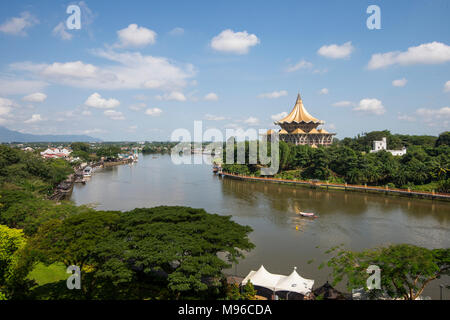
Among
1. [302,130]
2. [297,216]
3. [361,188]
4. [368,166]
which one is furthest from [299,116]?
[297,216]

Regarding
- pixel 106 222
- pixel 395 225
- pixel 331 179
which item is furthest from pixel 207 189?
pixel 106 222

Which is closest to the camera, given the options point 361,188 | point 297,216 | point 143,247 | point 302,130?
point 143,247

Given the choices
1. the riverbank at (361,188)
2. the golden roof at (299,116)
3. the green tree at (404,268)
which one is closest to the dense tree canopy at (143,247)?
the green tree at (404,268)

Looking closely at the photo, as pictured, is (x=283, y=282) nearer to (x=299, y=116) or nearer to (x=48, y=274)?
(x=48, y=274)

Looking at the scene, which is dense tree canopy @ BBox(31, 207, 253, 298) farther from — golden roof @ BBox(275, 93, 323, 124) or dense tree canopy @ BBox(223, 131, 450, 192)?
golden roof @ BBox(275, 93, 323, 124)

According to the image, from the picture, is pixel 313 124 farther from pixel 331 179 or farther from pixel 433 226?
pixel 433 226

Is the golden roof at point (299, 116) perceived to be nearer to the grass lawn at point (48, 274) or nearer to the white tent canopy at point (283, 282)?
the white tent canopy at point (283, 282)
